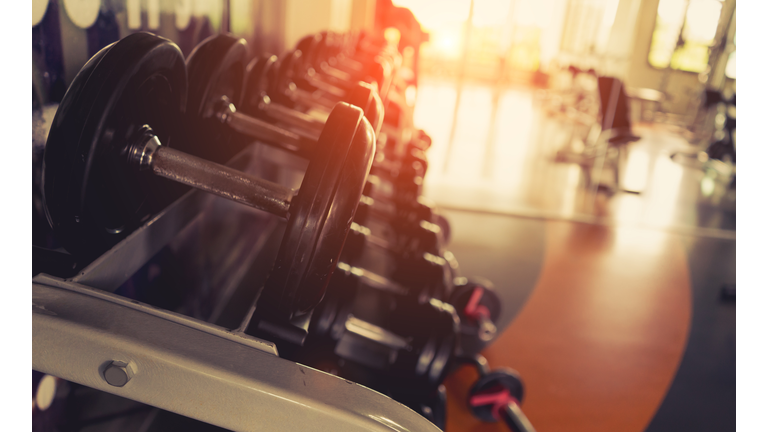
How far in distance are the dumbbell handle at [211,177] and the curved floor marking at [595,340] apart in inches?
49.9

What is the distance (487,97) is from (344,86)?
7.90 metres

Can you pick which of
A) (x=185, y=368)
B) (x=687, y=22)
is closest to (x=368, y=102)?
(x=185, y=368)

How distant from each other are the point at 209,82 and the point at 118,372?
515mm

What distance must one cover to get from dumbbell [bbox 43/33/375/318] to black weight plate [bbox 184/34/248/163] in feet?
0.48

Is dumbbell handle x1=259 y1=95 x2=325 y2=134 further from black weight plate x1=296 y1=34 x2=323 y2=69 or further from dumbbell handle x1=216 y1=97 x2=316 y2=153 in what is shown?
black weight plate x1=296 y1=34 x2=323 y2=69

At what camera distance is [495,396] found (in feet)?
5.30

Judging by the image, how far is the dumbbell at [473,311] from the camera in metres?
2.07

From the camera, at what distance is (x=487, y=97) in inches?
365

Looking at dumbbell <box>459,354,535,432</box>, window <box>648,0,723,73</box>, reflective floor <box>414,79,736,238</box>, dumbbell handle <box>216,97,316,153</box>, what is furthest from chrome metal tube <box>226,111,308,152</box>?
window <box>648,0,723,73</box>

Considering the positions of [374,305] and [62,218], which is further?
[374,305]

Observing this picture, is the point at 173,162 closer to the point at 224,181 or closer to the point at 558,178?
the point at 224,181
